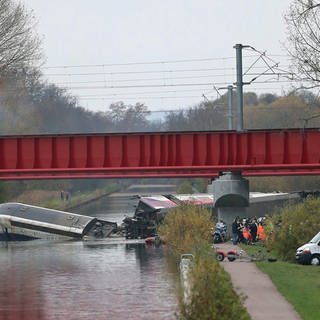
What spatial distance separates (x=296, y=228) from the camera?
35250 millimetres

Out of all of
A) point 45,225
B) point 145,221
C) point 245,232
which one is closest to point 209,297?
point 245,232

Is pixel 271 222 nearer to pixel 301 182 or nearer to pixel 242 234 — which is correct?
pixel 242 234

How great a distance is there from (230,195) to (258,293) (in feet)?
75.3

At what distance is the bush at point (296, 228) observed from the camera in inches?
1375

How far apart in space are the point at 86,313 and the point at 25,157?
19.3 meters

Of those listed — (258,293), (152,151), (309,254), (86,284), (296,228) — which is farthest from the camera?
(152,151)

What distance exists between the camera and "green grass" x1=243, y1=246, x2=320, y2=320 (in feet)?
68.7

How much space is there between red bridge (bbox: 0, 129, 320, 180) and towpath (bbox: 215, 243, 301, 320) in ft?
34.2

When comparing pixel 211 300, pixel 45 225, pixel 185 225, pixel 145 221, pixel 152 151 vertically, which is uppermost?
pixel 152 151

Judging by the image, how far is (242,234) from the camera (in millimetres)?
45375

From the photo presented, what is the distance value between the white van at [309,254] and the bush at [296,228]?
1.91 m

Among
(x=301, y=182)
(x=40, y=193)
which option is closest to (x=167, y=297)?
(x=301, y=182)

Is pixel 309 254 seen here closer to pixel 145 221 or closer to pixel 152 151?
pixel 152 151

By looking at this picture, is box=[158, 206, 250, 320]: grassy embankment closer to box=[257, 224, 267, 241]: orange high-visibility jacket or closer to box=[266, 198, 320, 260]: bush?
box=[266, 198, 320, 260]: bush
